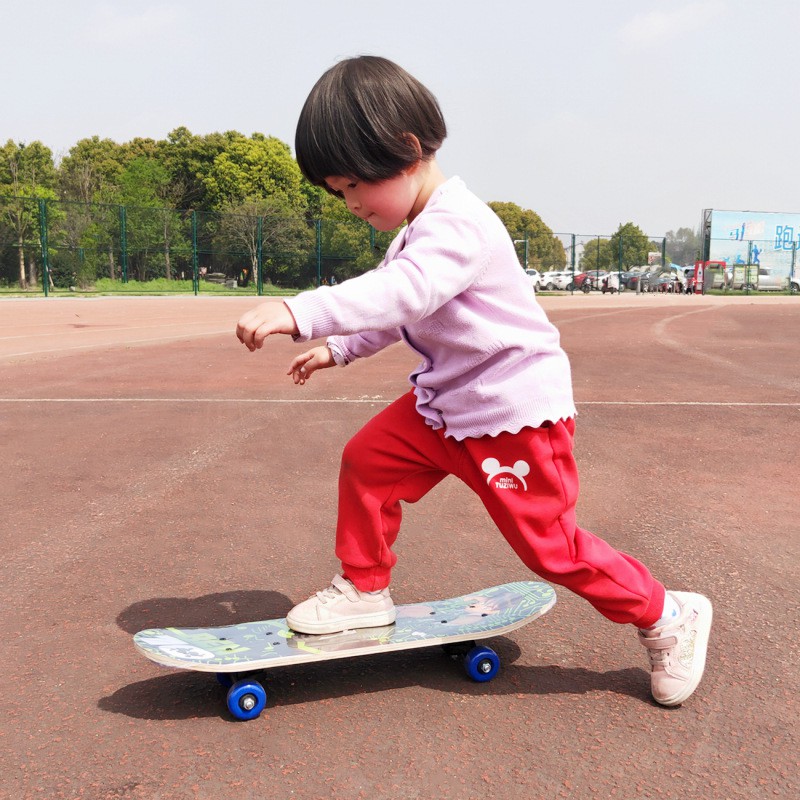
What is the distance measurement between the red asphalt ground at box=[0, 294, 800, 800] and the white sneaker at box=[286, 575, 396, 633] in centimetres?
18

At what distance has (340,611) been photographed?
2.62 meters

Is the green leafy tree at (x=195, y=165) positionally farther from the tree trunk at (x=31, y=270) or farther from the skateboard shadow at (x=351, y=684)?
the skateboard shadow at (x=351, y=684)

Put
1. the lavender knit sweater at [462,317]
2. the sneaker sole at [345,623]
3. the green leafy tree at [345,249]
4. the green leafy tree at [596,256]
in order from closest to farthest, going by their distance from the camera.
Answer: the lavender knit sweater at [462,317]
the sneaker sole at [345,623]
the green leafy tree at [345,249]
the green leafy tree at [596,256]

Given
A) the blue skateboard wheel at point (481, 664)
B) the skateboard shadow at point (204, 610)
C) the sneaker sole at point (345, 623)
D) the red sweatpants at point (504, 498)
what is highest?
the red sweatpants at point (504, 498)

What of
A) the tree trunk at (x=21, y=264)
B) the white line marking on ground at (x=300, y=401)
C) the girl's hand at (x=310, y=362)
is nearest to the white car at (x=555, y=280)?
the tree trunk at (x=21, y=264)

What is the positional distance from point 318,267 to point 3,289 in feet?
41.9

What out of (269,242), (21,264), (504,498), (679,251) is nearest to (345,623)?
(504,498)

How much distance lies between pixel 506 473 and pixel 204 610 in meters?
1.35

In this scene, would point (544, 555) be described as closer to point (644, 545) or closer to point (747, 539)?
point (644, 545)

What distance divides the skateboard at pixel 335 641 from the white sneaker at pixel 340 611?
24 millimetres

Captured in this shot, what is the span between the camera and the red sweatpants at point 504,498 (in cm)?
238

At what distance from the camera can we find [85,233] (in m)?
31.7

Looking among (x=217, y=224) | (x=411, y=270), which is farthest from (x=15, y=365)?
(x=217, y=224)

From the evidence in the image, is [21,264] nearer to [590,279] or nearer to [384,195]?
[590,279]
